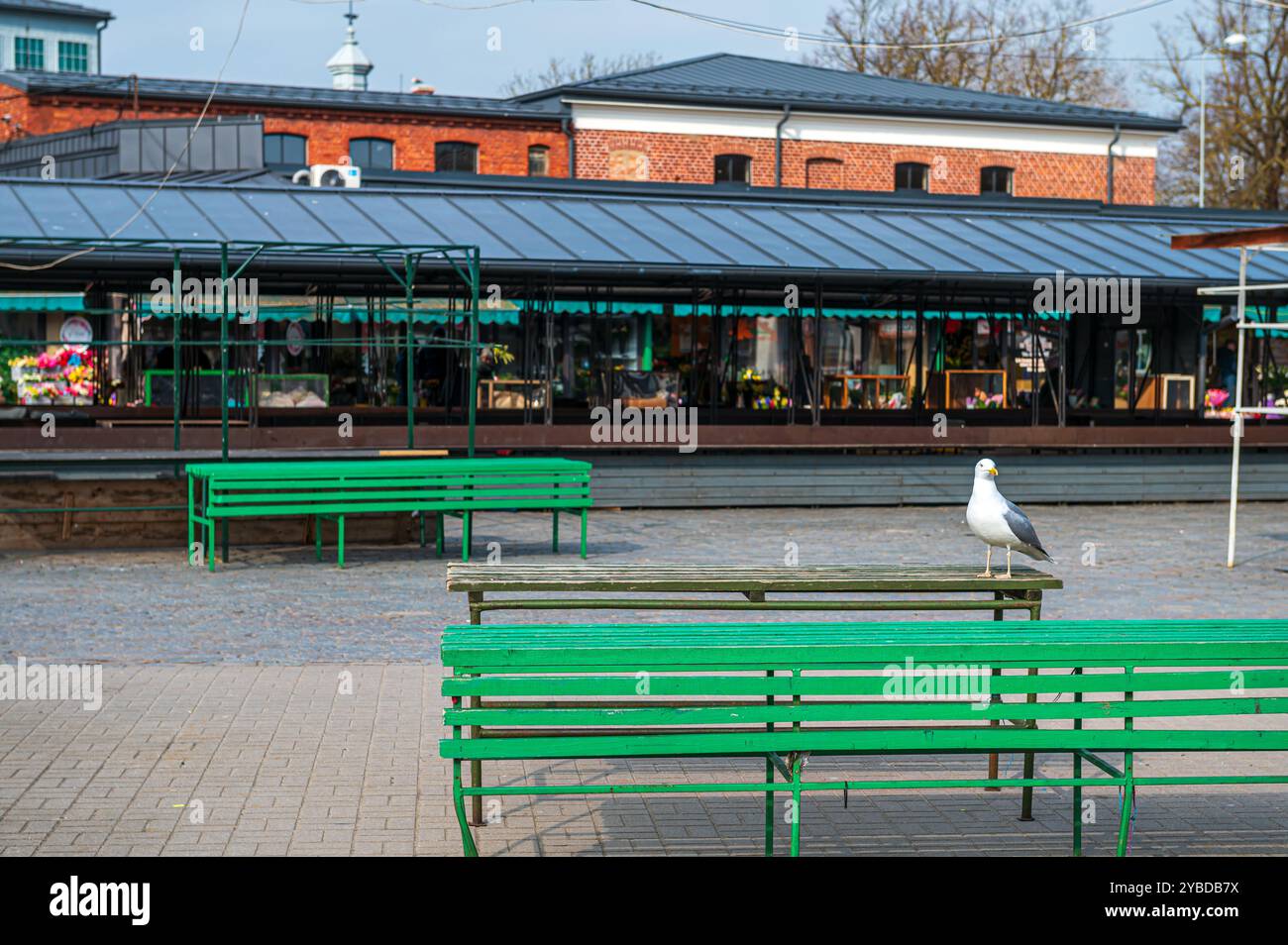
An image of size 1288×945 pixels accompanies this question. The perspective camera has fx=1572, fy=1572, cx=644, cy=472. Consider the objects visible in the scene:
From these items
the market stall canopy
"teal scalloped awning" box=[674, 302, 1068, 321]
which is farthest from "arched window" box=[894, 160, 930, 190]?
the market stall canopy

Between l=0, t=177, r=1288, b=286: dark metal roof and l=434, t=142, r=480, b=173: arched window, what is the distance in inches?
637

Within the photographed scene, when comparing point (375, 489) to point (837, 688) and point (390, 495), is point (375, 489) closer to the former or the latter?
point (390, 495)

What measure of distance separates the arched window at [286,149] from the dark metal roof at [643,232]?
53.6ft

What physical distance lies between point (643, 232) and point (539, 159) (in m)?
18.8

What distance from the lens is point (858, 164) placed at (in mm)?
40906

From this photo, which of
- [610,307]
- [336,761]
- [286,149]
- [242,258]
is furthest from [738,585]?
[286,149]

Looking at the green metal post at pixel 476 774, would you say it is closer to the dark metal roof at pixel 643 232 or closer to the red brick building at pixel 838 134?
the dark metal roof at pixel 643 232

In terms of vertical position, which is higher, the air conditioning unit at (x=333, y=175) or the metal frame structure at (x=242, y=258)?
the air conditioning unit at (x=333, y=175)

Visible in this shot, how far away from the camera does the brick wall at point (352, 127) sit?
37.5m

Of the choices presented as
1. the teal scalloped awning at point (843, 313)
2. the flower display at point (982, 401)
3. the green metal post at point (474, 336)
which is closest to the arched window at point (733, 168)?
the teal scalloped awning at point (843, 313)

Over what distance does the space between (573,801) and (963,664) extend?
2.05 metres

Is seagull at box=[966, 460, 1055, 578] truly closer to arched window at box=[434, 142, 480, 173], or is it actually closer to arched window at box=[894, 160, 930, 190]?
arched window at box=[434, 142, 480, 173]
